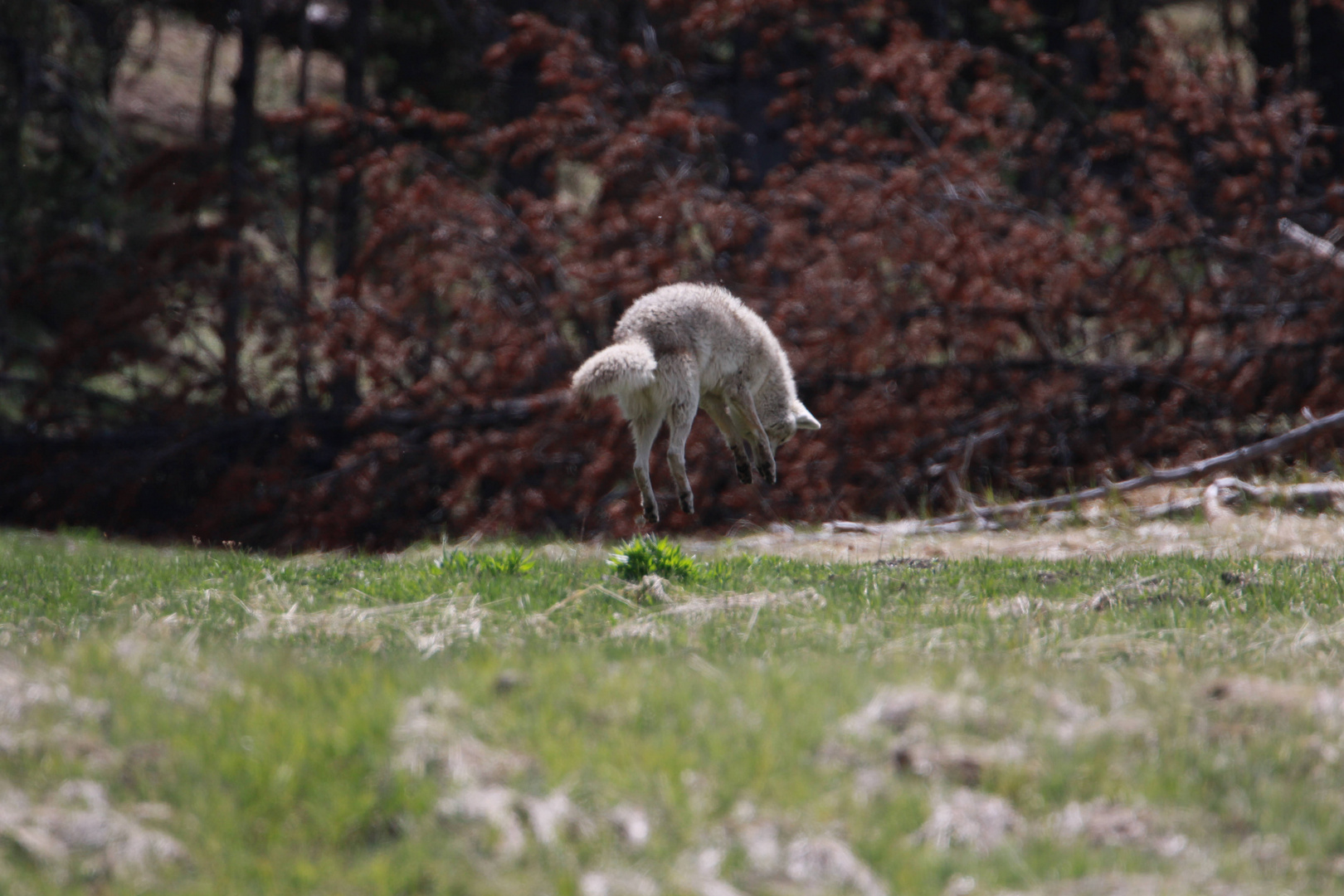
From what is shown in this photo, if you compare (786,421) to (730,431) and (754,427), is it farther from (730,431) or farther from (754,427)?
(754,427)

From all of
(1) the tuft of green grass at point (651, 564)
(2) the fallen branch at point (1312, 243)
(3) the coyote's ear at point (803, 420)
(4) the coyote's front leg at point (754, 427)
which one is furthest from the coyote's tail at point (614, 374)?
(2) the fallen branch at point (1312, 243)

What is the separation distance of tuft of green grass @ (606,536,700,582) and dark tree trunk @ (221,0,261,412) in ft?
33.3

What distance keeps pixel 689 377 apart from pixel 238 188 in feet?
36.0

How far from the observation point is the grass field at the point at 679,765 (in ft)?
11.1

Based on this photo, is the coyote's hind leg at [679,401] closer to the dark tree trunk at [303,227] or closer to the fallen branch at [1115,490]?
the fallen branch at [1115,490]

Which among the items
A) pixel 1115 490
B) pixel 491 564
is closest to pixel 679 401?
pixel 491 564

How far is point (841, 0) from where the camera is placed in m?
17.4

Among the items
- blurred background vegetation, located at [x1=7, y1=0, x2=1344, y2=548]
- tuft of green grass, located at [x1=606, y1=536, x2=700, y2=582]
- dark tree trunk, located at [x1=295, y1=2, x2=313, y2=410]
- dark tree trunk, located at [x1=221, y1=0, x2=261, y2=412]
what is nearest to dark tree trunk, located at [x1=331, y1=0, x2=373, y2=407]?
dark tree trunk, located at [x1=295, y1=2, x2=313, y2=410]

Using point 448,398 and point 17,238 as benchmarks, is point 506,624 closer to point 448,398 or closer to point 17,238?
point 448,398

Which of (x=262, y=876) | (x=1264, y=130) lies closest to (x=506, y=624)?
(x=262, y=876)

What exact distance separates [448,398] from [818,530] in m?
5.17

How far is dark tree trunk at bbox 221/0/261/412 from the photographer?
50.8 ft

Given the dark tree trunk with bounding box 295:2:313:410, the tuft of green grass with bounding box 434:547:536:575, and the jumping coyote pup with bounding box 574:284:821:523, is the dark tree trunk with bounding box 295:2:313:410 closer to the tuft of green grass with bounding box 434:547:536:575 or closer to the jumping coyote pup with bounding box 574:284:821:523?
the jumping coyote pup with bounding box 574:284:821:523

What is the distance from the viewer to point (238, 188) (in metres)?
16.0
